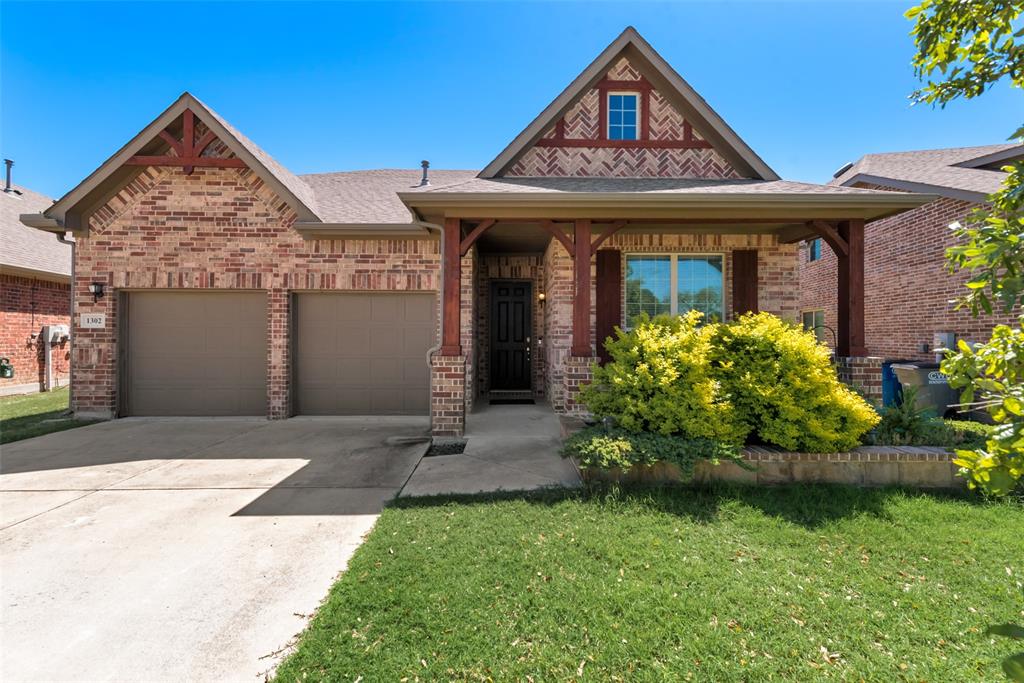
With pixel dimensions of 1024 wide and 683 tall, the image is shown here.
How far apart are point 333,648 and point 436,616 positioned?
520mm

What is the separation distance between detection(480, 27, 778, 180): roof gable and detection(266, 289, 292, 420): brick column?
15.1 ft

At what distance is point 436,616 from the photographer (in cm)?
236

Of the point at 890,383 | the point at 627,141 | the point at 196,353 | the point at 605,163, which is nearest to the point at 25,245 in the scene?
the point at 196,353

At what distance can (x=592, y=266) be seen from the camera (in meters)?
7.80

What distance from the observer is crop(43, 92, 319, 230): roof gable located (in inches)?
287

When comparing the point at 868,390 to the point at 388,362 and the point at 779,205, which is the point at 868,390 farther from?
the point at 388,362

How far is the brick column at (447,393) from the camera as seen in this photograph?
5.80 m

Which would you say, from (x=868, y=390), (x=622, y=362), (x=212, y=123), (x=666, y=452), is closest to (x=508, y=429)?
(x=622, y=362)

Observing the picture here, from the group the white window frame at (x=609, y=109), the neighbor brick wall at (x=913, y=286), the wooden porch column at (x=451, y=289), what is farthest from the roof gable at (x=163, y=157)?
the neighbor brick wall at (x=913, y=286)

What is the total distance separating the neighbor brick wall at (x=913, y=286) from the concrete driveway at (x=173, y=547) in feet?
32.0

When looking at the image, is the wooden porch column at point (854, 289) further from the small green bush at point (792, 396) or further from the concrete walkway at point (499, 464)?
the concrete walkway at point (499, 464)

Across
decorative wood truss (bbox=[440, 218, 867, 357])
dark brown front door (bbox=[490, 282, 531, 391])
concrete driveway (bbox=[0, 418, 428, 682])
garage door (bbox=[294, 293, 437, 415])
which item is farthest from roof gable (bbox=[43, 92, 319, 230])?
dark brown front door (bbox=[490, 282, 531, 391])

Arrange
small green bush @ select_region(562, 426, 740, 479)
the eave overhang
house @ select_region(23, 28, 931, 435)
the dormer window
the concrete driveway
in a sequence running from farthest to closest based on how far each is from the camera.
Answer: the dormer window
house @ select_region(23, 28, 931, 435)
the eave overhang
small green bush @ select_region(562, 426, 740, 479)
the concrete driveway

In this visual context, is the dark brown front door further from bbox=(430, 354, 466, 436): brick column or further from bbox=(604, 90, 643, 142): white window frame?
bbox=(430, 354, 466, 436): brick column
